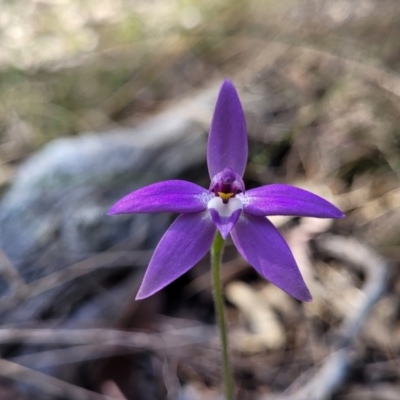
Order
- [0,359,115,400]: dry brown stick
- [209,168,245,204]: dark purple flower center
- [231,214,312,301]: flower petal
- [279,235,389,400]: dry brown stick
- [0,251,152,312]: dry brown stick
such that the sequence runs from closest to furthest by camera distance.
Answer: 1. [231,214,312,301]: flower petal
2. [209,168,245,204]: dark purple flower center
3. [279,235,389,400]: dry brown stick
4. [0,359,115,400]: dry brown stick
5. [0,251,152,312]: dry brown stick

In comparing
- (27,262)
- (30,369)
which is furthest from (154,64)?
(30,369)

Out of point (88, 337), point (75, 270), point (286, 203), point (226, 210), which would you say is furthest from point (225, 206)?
point (75, 270)

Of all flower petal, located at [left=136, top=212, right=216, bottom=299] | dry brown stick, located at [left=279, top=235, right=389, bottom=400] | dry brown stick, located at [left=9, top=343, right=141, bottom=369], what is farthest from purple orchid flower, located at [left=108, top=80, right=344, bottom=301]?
dry brown stick, located at [left=9, top=343, right=141, bottom=369]

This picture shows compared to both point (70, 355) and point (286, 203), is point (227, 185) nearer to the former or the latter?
point (286, 203)

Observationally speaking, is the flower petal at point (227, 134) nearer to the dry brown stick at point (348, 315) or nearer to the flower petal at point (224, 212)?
the flower petal at point (224, 212)

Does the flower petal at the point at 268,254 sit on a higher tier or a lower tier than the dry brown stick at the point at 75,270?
lower

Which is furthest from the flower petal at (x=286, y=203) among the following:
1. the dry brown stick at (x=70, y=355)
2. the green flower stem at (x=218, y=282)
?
the dry brown stick at (x=70, y=355)

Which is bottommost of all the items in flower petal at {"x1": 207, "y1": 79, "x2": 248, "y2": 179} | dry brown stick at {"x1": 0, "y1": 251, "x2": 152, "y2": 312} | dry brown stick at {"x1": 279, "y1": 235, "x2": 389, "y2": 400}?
dry brown stick at {"x1": 279, "y1": 235, "x2": 389, "y2": 400}

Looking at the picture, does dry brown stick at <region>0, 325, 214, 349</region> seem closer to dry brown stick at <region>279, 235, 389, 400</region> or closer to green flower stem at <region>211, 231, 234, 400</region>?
dry brown stick at <region>279, 235, 389, 400</region>
